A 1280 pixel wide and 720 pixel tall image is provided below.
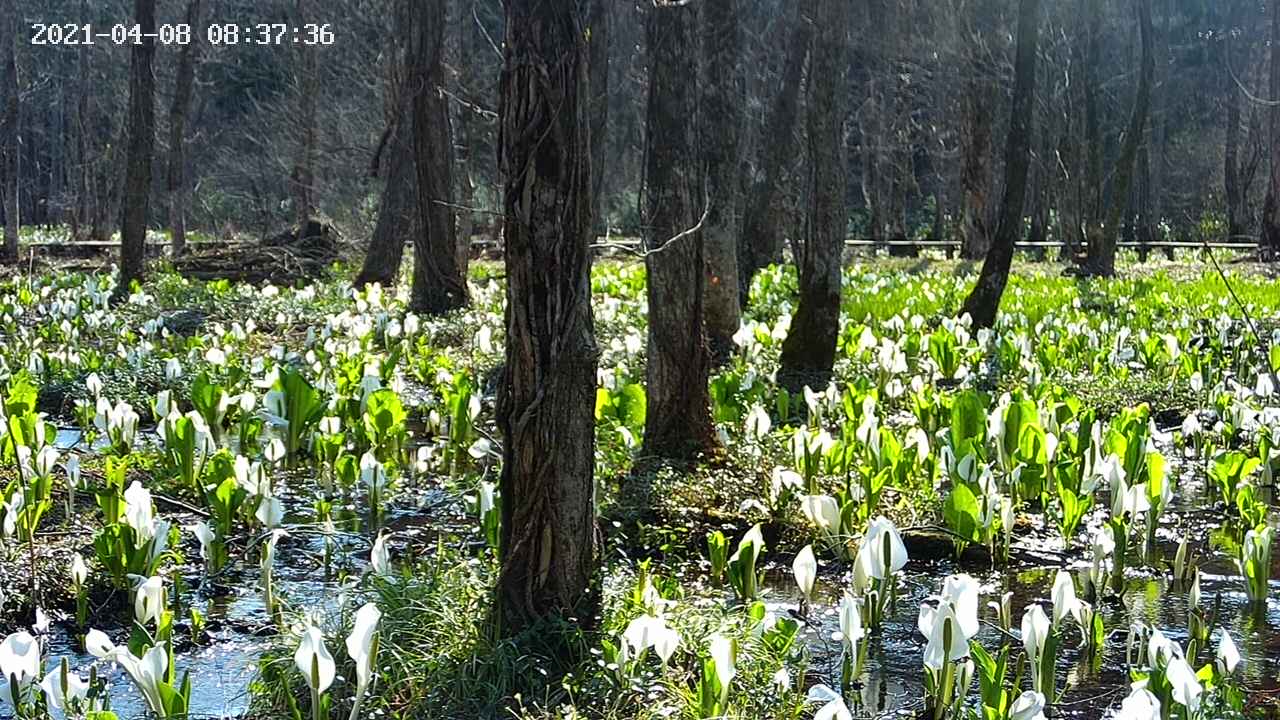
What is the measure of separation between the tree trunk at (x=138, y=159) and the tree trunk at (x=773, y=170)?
252 inches

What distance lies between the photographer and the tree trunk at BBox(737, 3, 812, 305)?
1430cm

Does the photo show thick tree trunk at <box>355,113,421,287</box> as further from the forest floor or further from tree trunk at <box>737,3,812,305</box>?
the forest floor

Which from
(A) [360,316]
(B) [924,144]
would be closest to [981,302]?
(A) [360,316]

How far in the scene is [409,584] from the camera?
4.06 metres

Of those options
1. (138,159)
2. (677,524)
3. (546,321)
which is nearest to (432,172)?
(138,159)

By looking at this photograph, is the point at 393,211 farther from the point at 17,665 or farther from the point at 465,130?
the point at 17,665

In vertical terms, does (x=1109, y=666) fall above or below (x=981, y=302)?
below

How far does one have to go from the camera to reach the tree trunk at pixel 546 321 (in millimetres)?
3762

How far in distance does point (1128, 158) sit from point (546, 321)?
14587 mm

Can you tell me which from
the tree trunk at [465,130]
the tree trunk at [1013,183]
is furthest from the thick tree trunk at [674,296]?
the tree trunk at [465,130]

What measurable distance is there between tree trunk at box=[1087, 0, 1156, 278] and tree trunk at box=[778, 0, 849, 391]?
7909 millimetres

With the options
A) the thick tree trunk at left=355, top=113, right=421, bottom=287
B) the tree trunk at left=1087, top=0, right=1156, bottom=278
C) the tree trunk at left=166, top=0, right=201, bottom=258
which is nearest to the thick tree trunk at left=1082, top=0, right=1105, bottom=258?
the tree trunk at left=1087, top=0, right=1156, bottom=278

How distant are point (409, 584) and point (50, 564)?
141 centimetres

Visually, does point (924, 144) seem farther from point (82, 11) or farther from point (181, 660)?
point (181, 660)
